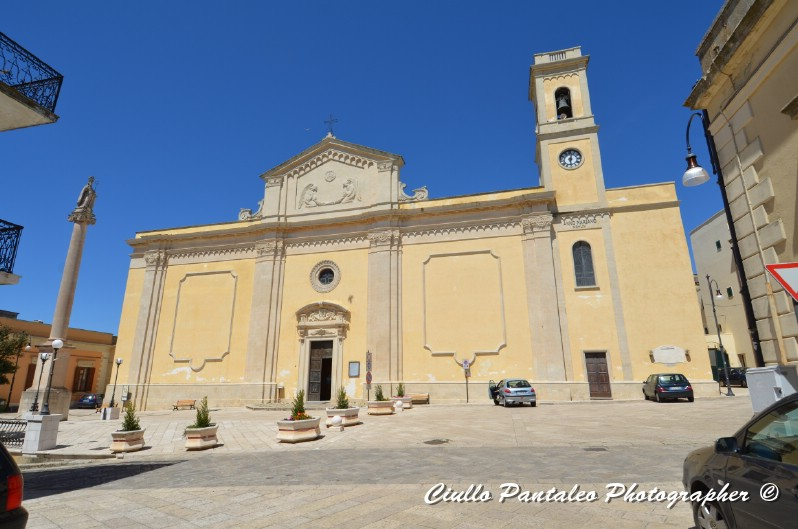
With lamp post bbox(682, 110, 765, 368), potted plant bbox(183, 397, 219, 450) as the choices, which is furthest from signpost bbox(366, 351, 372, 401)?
lamp post bbox(682, 110, 765, 368)

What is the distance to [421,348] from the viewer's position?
23.7 metres

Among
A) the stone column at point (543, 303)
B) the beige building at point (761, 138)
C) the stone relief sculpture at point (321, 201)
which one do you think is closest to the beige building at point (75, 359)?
the stone relief sculpture at point (321, 201)

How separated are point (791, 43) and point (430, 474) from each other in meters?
8.33

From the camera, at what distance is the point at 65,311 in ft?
50.9

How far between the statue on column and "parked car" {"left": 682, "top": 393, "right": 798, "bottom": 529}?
20.0m

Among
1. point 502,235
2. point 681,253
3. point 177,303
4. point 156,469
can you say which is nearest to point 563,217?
point 502,235

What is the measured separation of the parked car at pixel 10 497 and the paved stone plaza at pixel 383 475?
6.64 feet

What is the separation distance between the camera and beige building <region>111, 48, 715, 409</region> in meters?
21.8

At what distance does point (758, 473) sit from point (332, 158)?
2802 centimetres

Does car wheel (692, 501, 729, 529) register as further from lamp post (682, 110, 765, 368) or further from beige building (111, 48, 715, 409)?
beige building (111, 48, 715, 409)

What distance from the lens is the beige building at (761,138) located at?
6.39 m

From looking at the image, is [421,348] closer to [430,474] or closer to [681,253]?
[681,253]

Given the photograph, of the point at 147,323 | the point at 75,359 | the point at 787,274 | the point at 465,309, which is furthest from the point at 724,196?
the point at 75,359

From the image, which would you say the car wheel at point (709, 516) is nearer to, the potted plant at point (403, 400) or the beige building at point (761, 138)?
the beige building at point (761, 138)
